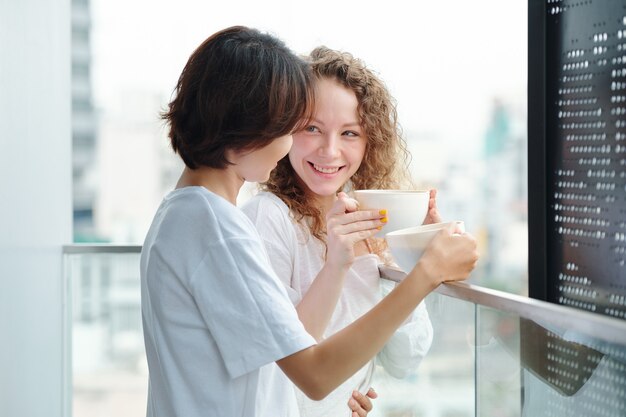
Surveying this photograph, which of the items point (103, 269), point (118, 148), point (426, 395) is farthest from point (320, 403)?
point (118, 148)

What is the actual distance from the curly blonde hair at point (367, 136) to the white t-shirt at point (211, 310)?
54 centimetres

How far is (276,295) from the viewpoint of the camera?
1.05 m

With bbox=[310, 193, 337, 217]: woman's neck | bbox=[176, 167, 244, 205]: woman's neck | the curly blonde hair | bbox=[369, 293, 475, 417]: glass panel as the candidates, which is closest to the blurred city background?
bbox=[369, 293, 475, 417]: glass panel

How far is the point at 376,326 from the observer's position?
1.09 meters

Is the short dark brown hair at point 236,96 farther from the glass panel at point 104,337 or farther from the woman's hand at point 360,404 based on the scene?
the glass panel at point 104,337

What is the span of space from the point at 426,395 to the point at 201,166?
1.87 feet

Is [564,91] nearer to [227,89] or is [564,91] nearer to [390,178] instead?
[390,178]

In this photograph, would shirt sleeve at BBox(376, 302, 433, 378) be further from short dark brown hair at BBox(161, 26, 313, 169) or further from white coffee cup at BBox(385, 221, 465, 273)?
short dark brown hair at BBox(161, 26, 313, 169)

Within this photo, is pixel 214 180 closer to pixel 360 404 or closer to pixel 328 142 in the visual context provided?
pixel 328 142

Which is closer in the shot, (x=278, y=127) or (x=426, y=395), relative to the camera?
(x=278, y=127)

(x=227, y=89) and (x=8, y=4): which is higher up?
(x=8, y=4)

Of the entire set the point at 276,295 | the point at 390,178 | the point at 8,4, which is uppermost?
the point at 8,4

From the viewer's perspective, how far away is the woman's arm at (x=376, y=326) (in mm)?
1054

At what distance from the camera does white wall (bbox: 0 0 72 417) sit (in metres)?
1.92
